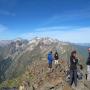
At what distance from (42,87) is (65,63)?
12.9 meters

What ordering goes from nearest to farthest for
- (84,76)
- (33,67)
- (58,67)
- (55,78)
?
(84,76) < (55,78) < (58,67) < (33,67)

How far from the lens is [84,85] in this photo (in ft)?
95.6

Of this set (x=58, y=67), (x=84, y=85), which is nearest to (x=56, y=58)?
(x=58, y=67)

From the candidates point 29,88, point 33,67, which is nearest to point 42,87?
point 29,88

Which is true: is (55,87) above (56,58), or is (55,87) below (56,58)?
below

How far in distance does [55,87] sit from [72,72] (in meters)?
8.62

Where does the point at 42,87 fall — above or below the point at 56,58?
below

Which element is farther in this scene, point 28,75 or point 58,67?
point 28,75

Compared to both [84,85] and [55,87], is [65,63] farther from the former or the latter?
[84,85]

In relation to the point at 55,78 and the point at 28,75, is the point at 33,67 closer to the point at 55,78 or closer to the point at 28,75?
the point at 28,75

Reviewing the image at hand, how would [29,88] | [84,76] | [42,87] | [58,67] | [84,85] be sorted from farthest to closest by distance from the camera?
1. [58,67]
2. [29,88]
3. [42,87]
4. [84,76]
5. [84,85]

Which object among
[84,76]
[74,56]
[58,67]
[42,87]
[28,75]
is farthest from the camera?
[28,75]

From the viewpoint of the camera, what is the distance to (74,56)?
25.4m

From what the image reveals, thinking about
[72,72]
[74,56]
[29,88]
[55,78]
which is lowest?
[29,88]
